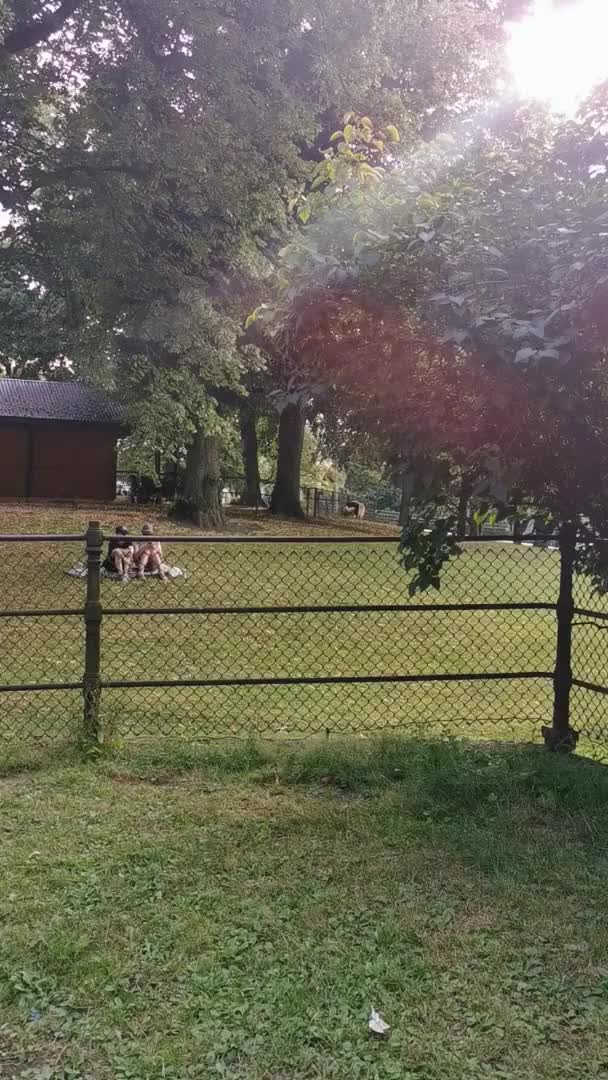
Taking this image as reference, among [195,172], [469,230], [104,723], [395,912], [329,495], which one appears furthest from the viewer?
[329,495]

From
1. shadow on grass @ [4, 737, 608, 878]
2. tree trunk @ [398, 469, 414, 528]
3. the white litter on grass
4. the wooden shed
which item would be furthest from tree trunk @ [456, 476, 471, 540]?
the wooden shed

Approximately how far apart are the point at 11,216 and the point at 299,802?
34.9 ft

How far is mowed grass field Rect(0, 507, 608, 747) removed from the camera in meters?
5.44

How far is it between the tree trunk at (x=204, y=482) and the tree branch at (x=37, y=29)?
9.18 metres

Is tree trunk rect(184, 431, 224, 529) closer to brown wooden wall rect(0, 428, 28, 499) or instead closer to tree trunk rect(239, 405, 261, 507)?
brown wooden wall rect(0, 428, 28, 499)

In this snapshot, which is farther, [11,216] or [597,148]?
[11,216]

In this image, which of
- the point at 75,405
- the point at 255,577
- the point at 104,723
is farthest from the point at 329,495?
the point at 104,723

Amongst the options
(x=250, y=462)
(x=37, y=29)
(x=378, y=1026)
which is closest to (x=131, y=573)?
(x=37, y=29)

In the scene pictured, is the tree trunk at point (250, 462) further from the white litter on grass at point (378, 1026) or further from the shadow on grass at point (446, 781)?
the white litter on grass at point (378, 1026)

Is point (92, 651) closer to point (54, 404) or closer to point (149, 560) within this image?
point (149, 560)

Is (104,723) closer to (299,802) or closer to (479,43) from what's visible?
(299,802)

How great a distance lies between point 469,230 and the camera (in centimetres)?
330

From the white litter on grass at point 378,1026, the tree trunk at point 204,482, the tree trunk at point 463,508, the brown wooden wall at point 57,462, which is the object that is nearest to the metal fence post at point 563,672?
the tree trunk at point 463,508

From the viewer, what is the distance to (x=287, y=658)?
7.52 meters
